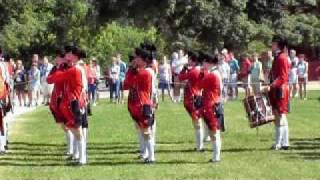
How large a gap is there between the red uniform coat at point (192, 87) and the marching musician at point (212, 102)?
1525 millimetres

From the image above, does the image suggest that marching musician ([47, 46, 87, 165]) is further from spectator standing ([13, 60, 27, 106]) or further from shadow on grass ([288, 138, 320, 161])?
spectator standing ([13, 60, 27, 106])

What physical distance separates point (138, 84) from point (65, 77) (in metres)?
1.33

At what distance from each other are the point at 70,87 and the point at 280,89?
4358 millimetres

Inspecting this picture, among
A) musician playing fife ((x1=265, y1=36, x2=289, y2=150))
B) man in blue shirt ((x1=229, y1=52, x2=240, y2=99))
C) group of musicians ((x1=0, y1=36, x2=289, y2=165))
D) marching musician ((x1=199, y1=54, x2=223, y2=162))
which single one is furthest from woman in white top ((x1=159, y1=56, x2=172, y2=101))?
marching musician ((x1=199, y1=54, x2=223, y2=162))

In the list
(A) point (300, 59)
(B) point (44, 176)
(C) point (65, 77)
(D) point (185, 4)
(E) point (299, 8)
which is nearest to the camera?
(B) point (44, 176)

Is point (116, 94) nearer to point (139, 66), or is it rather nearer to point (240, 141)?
point (240, 141)

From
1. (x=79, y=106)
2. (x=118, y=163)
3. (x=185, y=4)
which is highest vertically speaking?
(x=185, y=4)

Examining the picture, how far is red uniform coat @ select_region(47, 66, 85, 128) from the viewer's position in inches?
595

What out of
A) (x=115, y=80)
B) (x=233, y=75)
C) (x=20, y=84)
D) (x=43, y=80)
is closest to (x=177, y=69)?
(x=233, y=75)

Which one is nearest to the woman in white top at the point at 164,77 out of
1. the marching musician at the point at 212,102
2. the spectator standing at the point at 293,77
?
the spectator standing at the point at 293,77

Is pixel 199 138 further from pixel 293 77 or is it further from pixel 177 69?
pixel 293 77

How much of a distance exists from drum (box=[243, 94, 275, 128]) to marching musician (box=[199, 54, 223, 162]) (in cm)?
195

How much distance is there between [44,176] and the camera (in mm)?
14031

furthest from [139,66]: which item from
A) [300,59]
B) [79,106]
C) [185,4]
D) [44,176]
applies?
[185,4]
